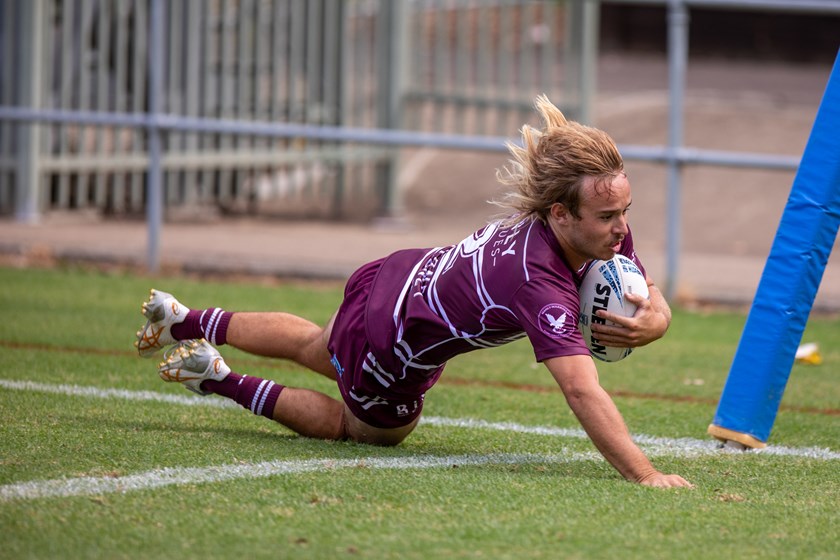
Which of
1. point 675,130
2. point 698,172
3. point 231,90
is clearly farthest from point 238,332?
point 698,172

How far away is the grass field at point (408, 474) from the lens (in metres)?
3.50

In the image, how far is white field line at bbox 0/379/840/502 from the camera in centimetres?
394

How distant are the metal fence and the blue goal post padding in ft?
24.1

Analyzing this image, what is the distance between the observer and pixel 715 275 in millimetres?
10281

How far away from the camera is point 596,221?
166 inches

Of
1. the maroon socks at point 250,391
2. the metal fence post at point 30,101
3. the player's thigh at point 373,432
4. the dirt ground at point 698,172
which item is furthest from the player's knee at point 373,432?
the metal fence post at point 30,101

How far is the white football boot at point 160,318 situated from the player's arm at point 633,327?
165 centimetres

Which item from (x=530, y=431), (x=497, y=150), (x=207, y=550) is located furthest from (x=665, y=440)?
(x=497, y=150)

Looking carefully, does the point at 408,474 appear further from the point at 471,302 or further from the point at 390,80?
the point at 390,80

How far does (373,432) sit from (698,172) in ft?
36.3

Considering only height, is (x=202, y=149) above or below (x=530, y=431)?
above

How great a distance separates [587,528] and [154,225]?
6719mm

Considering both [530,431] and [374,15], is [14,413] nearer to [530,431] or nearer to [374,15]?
[530,431]

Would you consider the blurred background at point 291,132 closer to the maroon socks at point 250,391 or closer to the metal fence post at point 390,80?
the metal fence post at point 390,80
